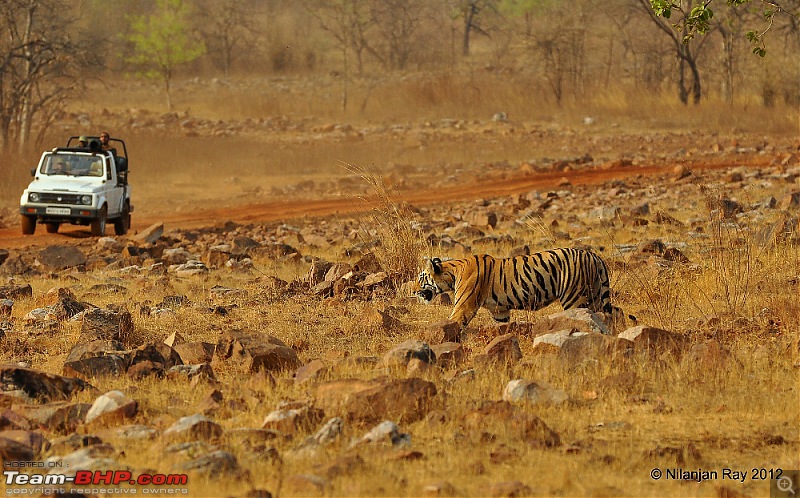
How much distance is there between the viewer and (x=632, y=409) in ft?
26.4

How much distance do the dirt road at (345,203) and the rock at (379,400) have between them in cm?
1484

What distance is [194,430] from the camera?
7.28 metres

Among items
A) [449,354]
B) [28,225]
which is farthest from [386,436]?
[28,225]

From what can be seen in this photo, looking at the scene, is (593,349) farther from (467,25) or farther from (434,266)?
(467,25)

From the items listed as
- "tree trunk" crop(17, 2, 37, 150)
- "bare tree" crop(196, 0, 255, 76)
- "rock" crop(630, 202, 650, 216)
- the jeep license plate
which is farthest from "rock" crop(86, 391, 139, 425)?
"bare tree" crop(196, 0, 255, 76)

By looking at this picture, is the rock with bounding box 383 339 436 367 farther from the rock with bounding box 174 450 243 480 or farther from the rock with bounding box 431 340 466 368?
the rock with bounding box 174 450 243 480

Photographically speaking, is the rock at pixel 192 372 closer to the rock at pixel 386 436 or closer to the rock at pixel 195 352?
the rock at pixel 195 352

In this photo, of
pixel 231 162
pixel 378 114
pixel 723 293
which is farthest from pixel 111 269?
pixel 378 114

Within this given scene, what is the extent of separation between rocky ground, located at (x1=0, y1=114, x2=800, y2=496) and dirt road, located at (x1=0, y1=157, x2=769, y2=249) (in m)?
6.89

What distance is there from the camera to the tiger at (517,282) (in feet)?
34.6

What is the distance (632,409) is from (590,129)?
35509mm

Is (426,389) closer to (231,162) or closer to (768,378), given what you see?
(768,378)

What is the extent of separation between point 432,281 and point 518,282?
81 cm

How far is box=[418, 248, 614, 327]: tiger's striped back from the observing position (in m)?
10.5
